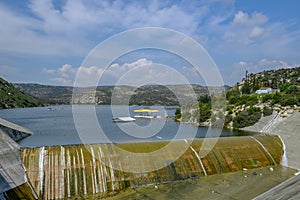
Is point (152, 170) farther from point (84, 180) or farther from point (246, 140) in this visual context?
point (246, 140)

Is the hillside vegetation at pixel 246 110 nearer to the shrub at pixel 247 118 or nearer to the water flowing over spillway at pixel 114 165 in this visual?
the shrub at pixel 247 118

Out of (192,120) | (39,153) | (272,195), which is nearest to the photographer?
(272,195)

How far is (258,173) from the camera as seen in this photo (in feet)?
61.1

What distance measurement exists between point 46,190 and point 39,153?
2.89 meters

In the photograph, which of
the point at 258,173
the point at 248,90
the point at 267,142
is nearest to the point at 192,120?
the point at 248,90

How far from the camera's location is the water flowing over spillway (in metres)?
15.0

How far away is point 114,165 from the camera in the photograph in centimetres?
1669

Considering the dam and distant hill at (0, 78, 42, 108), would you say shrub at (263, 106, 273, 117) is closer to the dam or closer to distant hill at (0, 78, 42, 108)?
the dam

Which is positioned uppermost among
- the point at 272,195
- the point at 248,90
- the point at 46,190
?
the point at 248,90

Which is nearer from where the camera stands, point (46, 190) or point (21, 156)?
point (46, 190)

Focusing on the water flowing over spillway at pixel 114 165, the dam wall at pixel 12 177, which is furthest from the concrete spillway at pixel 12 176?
the water flowing over spillway at pixel 114 165

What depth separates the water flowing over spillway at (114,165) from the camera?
14953mm

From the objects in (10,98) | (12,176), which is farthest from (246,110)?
(10,98)

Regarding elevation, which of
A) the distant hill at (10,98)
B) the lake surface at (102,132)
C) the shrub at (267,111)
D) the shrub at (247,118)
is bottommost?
the lake surface at (102,132)
